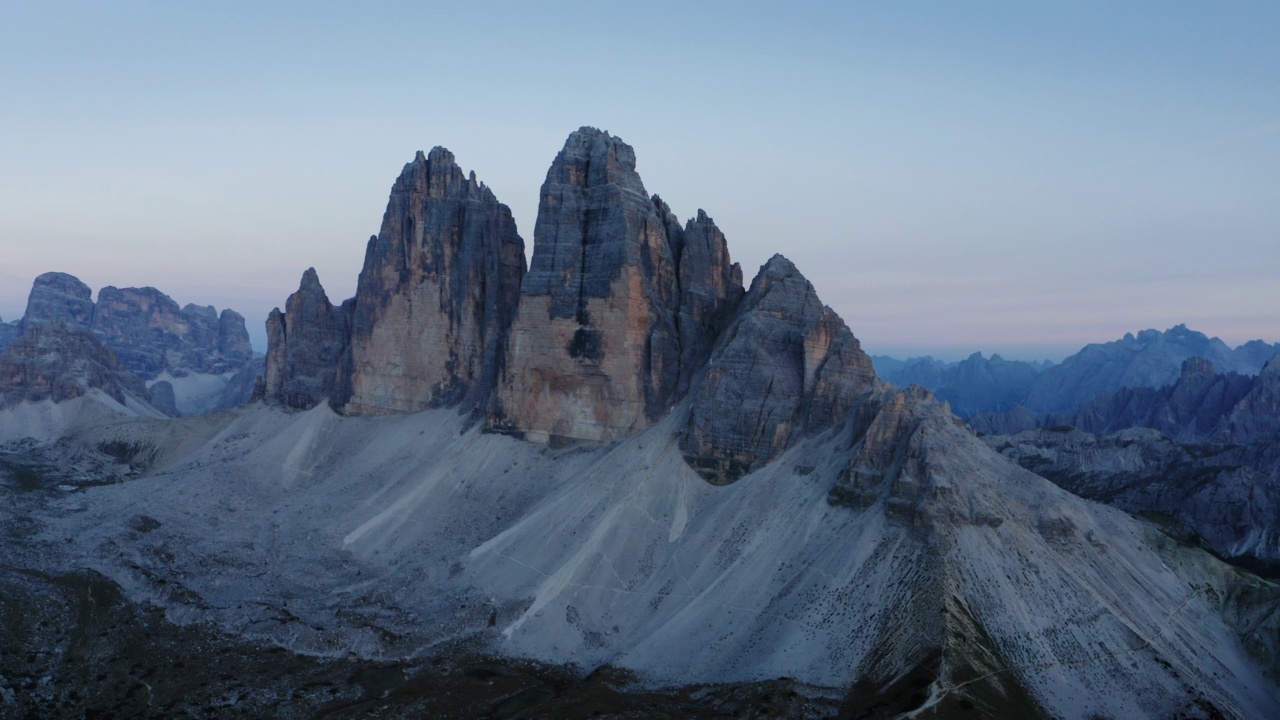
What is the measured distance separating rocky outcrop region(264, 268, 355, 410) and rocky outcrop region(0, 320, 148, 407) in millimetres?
38543

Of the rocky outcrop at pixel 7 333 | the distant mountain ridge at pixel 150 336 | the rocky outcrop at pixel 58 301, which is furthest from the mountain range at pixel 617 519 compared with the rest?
the rocky outcrop at pixel 7 333

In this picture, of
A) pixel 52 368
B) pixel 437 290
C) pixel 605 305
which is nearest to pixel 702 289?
pixel 605 305

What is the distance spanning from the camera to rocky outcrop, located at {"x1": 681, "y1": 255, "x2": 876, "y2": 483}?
60594mm

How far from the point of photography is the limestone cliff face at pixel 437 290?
89.2 m

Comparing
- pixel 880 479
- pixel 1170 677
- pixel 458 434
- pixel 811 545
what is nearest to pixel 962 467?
pixel 880 479

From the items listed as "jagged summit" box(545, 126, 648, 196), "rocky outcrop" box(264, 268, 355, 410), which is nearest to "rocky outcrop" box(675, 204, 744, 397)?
"jagged summit" box(545, 126, 648, 196)

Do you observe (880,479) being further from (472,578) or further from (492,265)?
(492,265)

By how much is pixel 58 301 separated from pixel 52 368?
210ft

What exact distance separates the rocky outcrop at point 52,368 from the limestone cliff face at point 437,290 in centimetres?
5631

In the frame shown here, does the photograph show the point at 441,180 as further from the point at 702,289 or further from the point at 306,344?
the point at 702,289

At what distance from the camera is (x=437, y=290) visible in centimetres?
9000

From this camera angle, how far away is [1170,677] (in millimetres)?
42531

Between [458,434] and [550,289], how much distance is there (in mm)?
18430

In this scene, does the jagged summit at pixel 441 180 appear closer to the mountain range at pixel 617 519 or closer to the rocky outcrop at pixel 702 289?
the mountain range at pixel 617 519
